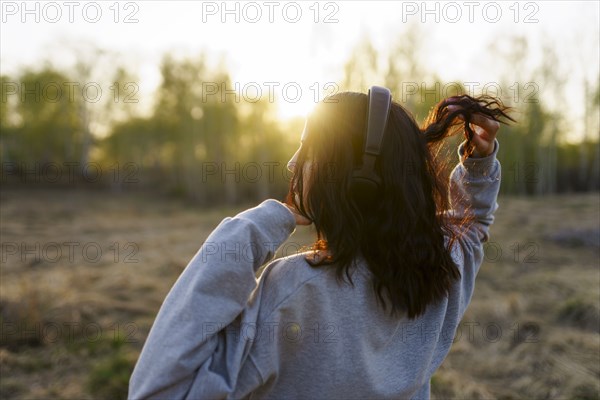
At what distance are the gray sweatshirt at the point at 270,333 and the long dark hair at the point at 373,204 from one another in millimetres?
43

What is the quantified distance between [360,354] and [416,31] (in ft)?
67.6

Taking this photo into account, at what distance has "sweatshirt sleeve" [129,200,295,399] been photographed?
0.88 m

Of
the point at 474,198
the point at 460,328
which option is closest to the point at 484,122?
the point at 474,198

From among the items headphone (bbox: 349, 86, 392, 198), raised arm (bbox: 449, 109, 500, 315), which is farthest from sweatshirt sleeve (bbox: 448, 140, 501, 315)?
headphone (bbox: 349, 86, 392, 198)

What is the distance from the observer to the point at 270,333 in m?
0.96

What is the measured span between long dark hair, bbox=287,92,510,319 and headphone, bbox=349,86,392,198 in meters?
0.02

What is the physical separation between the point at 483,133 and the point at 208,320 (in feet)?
2.65

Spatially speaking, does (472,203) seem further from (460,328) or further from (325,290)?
(460,328)

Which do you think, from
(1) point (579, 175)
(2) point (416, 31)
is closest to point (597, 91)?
(1) point (579, 175)

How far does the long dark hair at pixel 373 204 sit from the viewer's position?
3.34 feet

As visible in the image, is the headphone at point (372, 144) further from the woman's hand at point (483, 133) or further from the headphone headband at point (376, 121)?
the woman's hand at point (483, 133)

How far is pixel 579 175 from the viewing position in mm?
27922

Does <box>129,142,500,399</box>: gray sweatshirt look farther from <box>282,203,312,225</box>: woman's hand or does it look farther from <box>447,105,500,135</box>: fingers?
<box>447,105,500,135</box>: fingers

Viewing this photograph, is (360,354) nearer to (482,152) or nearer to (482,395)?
(482,152)
